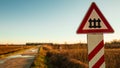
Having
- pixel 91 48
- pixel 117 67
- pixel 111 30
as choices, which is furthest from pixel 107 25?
pixel 117 67

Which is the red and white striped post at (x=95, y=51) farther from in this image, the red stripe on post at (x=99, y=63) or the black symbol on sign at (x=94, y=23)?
the black symbol on sign at (x=94, y=23)

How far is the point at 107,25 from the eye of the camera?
609 centimetres

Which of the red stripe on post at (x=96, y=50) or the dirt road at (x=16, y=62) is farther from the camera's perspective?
the dirt road at (x=16, y=62)

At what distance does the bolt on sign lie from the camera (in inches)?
238

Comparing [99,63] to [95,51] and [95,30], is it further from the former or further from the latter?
[95,30]

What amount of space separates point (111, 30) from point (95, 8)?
0.59 metres

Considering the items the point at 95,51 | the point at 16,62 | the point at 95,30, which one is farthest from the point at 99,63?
the point at 16,62

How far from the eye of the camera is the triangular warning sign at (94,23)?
19.9 ft

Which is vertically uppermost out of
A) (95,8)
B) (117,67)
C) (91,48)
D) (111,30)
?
(95,8)

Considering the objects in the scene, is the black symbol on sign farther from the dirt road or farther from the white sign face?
the dirt road

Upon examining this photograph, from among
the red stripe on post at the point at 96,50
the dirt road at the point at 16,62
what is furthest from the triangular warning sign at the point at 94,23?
the dirt road at the point at 16,62

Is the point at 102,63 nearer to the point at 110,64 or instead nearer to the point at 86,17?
the point at 86,17

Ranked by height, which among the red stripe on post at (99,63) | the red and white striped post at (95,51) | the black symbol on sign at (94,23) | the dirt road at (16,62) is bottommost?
the dirt road at (16,62)

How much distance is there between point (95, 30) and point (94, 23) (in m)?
0.16
